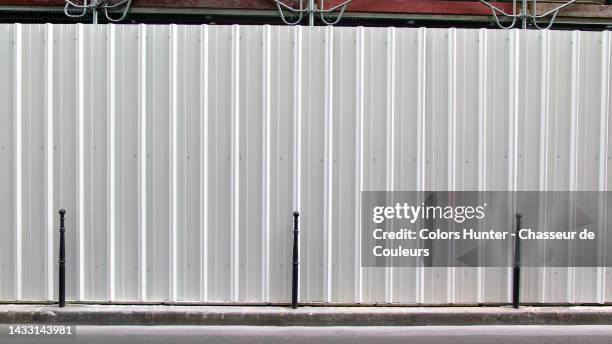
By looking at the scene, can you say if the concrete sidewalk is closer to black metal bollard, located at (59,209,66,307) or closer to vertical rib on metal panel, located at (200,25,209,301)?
black metal bollard, located at (59,209,66,307)

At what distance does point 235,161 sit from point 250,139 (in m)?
0.32

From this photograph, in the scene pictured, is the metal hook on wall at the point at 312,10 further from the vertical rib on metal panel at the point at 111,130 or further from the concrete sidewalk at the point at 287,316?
the concrete sidewalk at the point at 287,316

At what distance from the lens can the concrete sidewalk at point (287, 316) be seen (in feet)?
20.4

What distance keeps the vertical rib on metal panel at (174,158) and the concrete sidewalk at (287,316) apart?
0.42m

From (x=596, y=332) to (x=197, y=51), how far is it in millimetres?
5572

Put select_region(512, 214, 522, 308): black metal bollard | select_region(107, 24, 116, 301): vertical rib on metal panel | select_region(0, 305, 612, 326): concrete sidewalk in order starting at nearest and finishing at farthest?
select_region(0, 305, 612, 326): concrete sidewalk < select_region(512, 214, 522, 308): black metal bollard < select_region(107, 24, 116, 301): vertical rib on metal panel

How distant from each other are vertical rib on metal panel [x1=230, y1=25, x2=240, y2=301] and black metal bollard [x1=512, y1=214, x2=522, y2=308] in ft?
10.7

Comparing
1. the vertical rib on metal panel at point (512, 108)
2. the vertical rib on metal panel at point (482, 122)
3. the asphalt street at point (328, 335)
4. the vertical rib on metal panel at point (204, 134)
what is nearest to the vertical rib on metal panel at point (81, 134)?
the asphalt street at point (328, 335)

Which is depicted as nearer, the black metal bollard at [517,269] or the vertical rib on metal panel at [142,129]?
the black metal bollard at [517,269]

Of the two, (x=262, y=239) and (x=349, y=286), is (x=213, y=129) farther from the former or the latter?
(x=349, y=286)

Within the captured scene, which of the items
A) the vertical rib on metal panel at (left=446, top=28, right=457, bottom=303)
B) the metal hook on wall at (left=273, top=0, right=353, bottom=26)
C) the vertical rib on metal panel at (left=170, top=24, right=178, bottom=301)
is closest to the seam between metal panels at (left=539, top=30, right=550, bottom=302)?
the vertical rib on metal panel at (left=446, top=28, right=457, bottom=303)

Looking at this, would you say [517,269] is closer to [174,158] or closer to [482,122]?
[482,122]

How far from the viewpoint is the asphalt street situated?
18.9 feet

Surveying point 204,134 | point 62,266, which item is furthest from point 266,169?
point 62,266
